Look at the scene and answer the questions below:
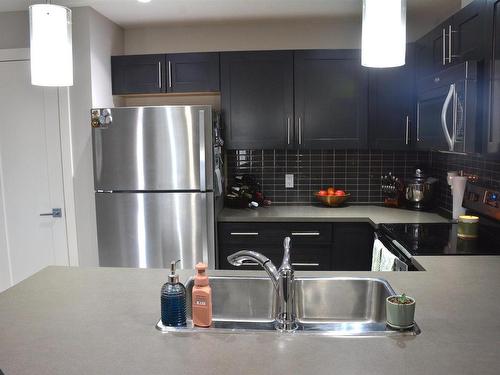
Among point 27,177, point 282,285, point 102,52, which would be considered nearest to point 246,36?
point 102,52

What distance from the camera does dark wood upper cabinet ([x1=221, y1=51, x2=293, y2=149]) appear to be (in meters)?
3.58

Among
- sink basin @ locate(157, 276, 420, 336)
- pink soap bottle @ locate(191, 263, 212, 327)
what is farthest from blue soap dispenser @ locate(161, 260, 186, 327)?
sink basin @ locate(157, 276, 420, 336)

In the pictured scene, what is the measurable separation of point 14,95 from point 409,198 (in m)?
3.03

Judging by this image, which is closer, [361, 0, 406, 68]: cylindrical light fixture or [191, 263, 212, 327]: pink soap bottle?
[361, 0, 406, 68]: cylindrical light fixture

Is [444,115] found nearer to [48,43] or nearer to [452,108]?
[452,108]

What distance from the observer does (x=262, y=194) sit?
397cm

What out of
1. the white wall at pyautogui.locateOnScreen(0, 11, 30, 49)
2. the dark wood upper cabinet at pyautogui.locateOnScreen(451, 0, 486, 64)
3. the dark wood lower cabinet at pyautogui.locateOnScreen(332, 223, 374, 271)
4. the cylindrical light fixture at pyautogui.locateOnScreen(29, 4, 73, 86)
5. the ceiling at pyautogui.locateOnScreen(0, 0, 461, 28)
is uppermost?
the ceiling at pyautogui.locateOnScreen(0, 0, 461, 28)

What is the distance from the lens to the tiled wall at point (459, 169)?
2754 mm

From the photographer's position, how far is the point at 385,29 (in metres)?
1.32

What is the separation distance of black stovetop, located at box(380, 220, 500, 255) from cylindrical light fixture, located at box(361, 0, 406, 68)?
1255mm

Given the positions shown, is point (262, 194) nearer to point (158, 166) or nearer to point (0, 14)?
point (158, 166)

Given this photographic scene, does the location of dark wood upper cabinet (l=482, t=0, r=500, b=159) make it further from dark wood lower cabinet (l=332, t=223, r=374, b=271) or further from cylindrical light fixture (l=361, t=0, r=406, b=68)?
dark wood lower cabinet (l=332, t=223, r=374, b=271)

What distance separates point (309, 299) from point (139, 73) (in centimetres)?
250

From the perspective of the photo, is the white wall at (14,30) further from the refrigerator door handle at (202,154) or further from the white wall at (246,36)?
the refrigerator door handle at (202,154)
